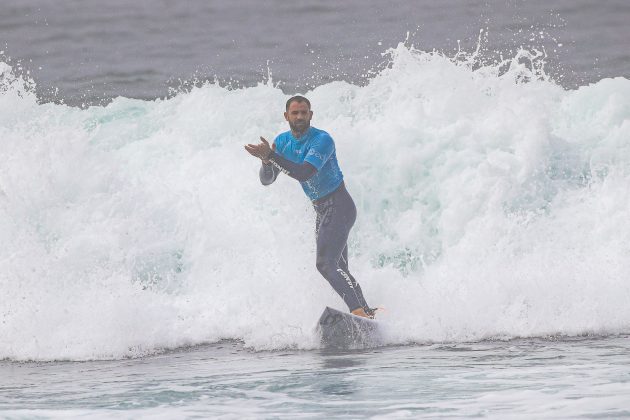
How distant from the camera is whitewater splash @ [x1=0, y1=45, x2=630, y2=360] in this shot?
9750 millimetres

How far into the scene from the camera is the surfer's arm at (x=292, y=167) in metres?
8.68

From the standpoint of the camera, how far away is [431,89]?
568 inches

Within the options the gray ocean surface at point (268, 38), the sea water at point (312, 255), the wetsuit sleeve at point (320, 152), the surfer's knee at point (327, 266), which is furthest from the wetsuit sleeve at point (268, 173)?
the gray ocean surface at point (268, 38)

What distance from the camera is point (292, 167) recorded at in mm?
8727

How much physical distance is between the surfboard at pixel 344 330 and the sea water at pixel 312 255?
6.0 inches

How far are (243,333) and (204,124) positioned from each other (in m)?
5.96

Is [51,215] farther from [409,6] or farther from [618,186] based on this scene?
[409,6]

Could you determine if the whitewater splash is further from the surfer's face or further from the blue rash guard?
the surfer's face

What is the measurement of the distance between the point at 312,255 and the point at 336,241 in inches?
50.3

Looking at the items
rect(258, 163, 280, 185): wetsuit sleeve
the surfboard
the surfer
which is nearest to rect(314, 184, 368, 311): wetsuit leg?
the surfer

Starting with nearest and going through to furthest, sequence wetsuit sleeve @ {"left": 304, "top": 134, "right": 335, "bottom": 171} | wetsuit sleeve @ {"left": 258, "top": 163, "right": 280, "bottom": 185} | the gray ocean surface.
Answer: wetsuit sleeve @ {"left": 304, "top": 134, "right": 335, "bottom": 171} < wetsuit sleeve @ {"left": 258, "top": 163, "right": 280, "bottom": 185} < the gray ocean surface

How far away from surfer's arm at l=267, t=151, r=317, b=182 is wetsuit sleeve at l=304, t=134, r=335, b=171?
0.07 m

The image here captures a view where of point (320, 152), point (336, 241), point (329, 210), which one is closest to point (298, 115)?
point (320, 152)

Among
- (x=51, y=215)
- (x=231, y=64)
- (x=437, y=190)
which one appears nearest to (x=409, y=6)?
(x=231, y=64)
